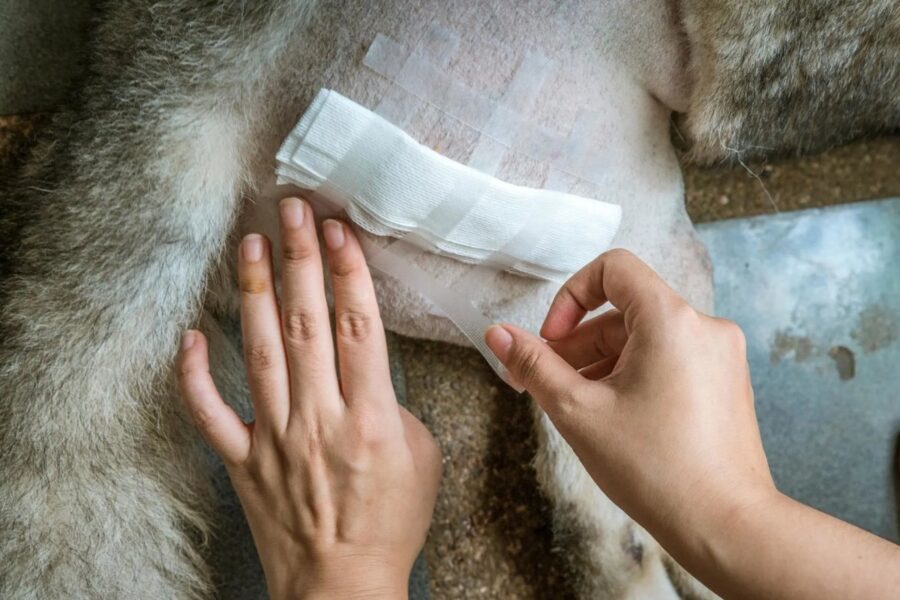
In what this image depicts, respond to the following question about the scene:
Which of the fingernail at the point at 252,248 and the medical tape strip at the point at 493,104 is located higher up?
the medical tape strip at the point at 493,104

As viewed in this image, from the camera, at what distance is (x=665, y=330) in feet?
2.47

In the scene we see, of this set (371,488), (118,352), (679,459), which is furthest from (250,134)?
(679,459)

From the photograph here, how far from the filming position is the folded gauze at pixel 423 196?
83 centimetres

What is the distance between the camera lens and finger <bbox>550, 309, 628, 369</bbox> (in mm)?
876

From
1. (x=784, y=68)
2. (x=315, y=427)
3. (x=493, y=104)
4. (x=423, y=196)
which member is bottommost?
(x=315, y=427)

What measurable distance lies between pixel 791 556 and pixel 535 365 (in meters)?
0.32

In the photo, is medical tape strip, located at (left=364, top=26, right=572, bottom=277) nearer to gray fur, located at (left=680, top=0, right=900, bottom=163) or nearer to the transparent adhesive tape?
the transparent adhesive tape

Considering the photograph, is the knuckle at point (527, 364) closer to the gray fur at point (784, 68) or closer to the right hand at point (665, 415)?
the right hand at point (665, 415)

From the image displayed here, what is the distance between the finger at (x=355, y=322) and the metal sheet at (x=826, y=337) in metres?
0.74

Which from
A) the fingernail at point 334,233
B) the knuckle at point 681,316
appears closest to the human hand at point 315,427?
the fingernail at point 334,233

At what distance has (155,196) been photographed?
2.85ft

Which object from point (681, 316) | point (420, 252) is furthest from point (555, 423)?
point (420, 252)

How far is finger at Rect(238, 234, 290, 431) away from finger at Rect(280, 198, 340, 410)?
0.02 meters

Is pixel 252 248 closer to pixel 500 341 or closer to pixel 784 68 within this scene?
pixel 500 341
